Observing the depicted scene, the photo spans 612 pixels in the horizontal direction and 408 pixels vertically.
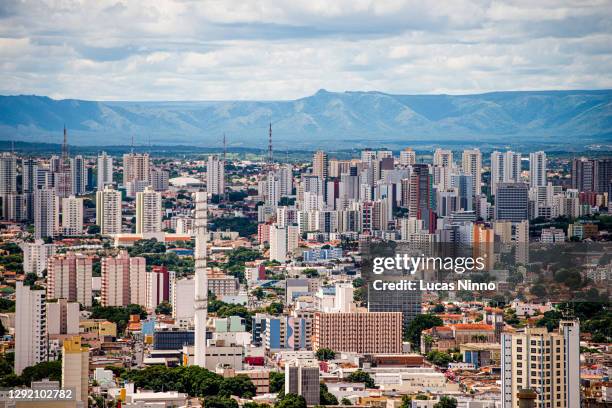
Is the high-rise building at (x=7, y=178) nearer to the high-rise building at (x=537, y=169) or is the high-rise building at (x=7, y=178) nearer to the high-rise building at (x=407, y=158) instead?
the high-rise building at (x=407, y=158)

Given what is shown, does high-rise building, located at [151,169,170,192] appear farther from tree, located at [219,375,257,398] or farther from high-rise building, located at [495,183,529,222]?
tree, located at [219,375,257,398]

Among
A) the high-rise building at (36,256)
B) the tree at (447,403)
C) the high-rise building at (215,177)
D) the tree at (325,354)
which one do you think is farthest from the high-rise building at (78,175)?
the tree at (447,403)

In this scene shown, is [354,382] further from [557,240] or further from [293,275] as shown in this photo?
[557,240]

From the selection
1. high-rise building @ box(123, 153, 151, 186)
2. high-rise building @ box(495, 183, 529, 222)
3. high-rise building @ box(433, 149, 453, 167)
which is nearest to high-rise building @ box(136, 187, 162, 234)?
high-rise building @ box(495, 183, 529, 222)

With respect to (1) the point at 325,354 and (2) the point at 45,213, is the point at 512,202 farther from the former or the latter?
(1) the point at 325,354

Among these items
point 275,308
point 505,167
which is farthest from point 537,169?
point 275,308
